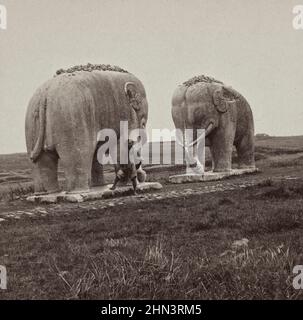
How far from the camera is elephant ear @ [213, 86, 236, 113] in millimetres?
15914

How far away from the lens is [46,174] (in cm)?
1234

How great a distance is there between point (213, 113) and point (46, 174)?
18.5ft

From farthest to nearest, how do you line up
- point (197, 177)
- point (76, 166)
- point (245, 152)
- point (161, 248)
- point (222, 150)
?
1. point (245, 152)
2. point (222, 150)
3. point (197, 177)
4. point (76, 166)
5. point (161, 248)

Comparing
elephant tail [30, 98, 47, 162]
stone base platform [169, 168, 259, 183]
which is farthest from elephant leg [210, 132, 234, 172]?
elephant tail [30, 98, 47, 162]

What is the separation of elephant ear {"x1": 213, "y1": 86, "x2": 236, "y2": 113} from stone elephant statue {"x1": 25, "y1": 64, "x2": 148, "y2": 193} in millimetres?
3744

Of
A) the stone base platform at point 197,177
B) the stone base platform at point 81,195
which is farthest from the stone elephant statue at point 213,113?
the stone base platform at point 81,195

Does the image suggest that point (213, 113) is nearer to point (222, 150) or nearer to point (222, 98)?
point (222, 98)

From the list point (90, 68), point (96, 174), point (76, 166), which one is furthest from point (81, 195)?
point (90, 68)

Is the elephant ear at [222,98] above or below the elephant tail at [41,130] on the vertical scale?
above

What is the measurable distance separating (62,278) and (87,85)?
24.8 ft

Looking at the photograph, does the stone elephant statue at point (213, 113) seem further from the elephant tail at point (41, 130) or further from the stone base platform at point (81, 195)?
the elephant tail at point (41, 130)

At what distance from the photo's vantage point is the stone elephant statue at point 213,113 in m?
15.7

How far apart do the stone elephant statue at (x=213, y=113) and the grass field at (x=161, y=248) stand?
5.15 metres

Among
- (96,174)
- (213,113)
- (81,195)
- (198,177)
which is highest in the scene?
(213,113)
